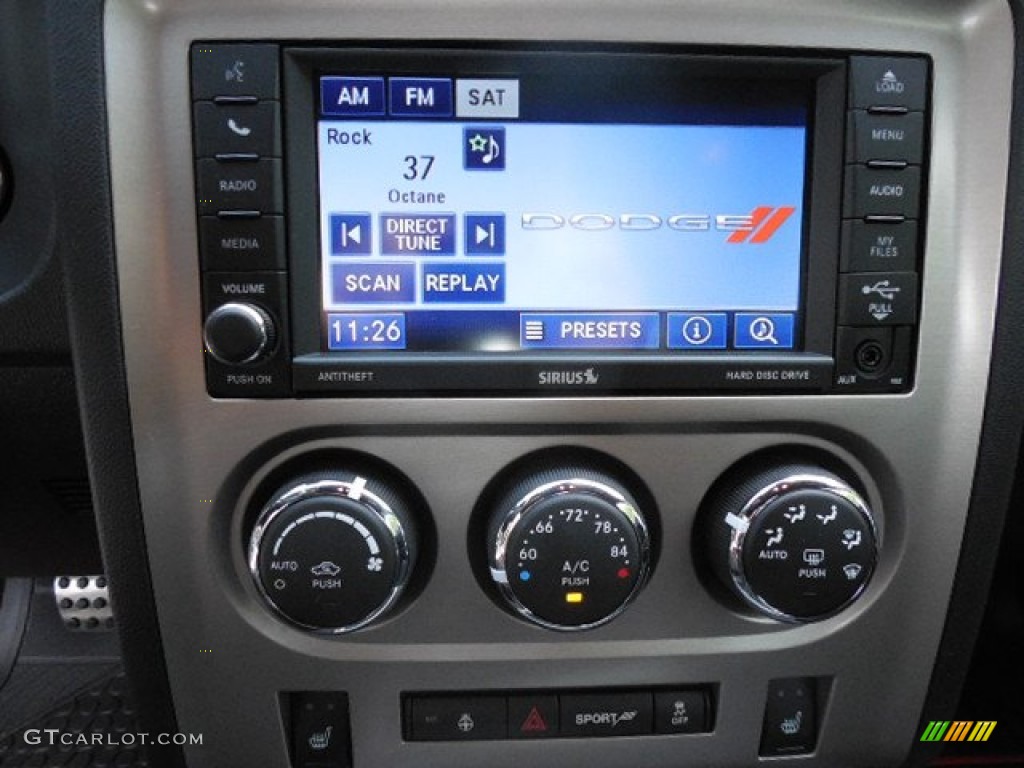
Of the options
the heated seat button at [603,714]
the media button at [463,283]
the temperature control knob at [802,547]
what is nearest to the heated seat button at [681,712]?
the heated seat button at [603,714]

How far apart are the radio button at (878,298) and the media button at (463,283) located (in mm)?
261

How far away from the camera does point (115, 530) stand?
68 cm

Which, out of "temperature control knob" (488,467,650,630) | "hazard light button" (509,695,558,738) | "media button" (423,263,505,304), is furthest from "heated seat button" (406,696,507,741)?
"media button" (423,263,505,304)

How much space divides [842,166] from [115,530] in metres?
0.62

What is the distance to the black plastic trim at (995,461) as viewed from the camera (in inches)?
26.4

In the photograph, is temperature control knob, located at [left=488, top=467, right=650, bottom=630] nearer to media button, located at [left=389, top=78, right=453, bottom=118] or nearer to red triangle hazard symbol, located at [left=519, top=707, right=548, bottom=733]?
red triangle hazard symbol, located at [left=519, top=707, right=548, bottom=733]

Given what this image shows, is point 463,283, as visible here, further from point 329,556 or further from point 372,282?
point 329,556

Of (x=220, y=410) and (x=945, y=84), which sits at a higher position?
(x=945, y=84)

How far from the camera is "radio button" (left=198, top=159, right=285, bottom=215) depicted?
63 cm

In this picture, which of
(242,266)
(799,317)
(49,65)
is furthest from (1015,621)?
(49,65)

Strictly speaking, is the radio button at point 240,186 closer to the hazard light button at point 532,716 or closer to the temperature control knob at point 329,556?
the temperature control knob at point 329,556

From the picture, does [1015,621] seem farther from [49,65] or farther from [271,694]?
[49,65]

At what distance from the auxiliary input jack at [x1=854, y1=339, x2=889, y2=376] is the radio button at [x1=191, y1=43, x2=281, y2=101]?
479mm

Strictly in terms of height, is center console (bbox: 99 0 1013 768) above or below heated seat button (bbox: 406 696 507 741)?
above
